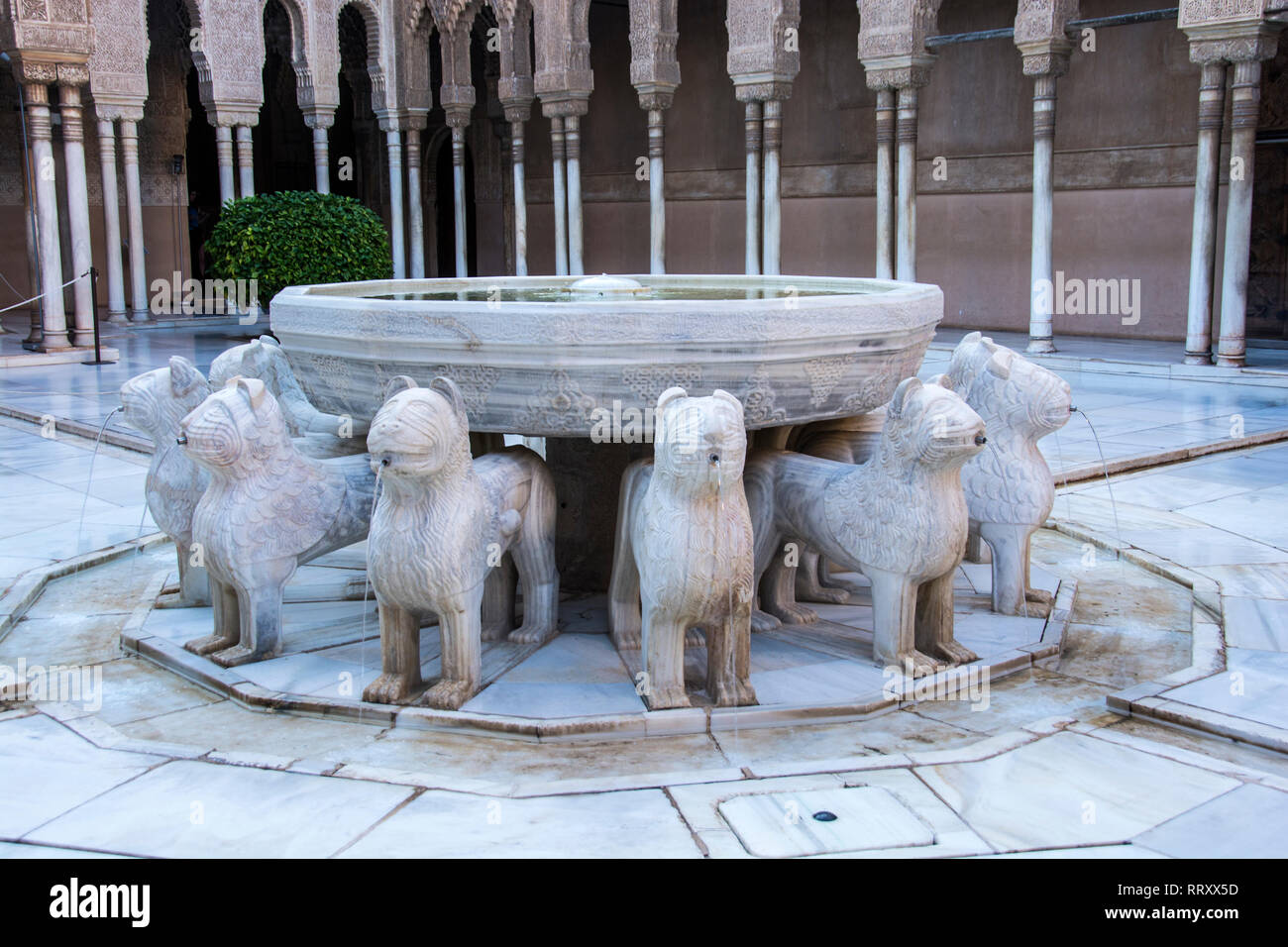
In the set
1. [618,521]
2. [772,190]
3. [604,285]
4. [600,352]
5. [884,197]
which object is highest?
[772,190]

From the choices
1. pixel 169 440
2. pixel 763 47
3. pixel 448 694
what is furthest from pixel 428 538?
pixel 763 47

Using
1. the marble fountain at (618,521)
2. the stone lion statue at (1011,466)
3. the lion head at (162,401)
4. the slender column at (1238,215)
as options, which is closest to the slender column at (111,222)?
the lion head at (162,401)

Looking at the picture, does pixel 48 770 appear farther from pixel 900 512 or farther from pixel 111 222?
pixel 111 222

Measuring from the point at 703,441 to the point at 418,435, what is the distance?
75cm

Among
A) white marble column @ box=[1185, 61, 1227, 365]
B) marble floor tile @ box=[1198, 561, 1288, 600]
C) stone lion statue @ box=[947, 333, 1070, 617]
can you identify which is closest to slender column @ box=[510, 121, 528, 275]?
white marble column @ box=[1185, 61, 1227, 365]

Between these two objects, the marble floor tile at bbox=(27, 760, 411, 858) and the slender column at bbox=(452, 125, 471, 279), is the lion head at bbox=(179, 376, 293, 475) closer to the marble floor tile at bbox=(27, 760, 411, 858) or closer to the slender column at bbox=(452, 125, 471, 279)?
the marble floor tile at bbox=(27, 760, 411, 858)

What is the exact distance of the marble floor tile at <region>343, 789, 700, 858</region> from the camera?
8.52 feet

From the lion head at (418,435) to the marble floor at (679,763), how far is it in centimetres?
72

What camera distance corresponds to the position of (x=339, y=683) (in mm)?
3783

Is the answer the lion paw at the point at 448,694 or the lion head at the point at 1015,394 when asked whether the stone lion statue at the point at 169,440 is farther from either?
the lion head at the point at 1015,394

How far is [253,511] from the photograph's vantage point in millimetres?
3887

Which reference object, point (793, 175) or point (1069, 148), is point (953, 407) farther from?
point (793, 175)

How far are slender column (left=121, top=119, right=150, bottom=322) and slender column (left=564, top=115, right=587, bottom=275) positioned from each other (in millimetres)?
5416

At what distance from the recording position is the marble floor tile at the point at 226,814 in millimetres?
2660
